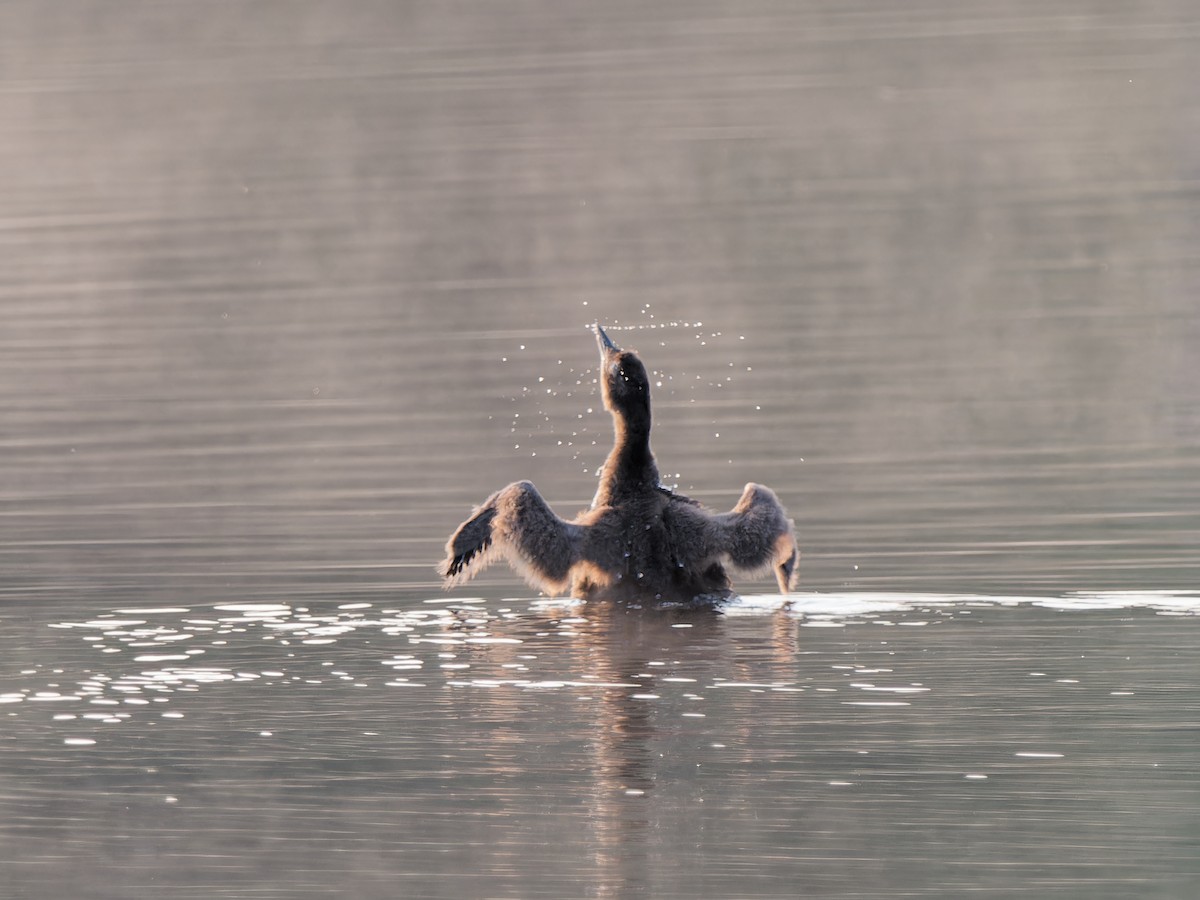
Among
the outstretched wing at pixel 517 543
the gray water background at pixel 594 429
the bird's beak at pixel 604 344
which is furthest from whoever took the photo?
the bird's beak at pixel 604 344

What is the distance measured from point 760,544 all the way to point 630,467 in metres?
0.97

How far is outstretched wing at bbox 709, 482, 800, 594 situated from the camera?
472 inches

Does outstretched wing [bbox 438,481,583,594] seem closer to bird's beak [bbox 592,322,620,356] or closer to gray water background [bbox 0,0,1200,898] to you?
gray water background [bbox 0,0,1200,898]

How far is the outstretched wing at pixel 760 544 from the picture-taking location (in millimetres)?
12000

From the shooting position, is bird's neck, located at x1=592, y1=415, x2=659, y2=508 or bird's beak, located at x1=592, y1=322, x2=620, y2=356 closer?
bird's neck, located at x1=592, y1=415, x2=659, y2=508

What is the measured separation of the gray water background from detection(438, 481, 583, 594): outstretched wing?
19 centimetres

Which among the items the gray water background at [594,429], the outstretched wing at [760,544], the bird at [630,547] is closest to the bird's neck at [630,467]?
the bird at [630,547]

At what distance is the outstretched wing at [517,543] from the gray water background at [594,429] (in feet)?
0.63

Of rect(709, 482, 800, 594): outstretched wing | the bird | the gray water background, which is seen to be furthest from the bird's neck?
the gray water background

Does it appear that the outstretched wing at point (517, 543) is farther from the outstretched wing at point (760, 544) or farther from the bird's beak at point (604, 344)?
the bird's beak at point (604, 344)

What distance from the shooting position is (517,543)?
11953 millimetres

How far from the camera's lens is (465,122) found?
112 feet

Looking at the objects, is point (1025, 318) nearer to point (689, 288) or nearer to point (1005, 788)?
point (689, 288)

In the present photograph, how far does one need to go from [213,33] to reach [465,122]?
10.3 m
